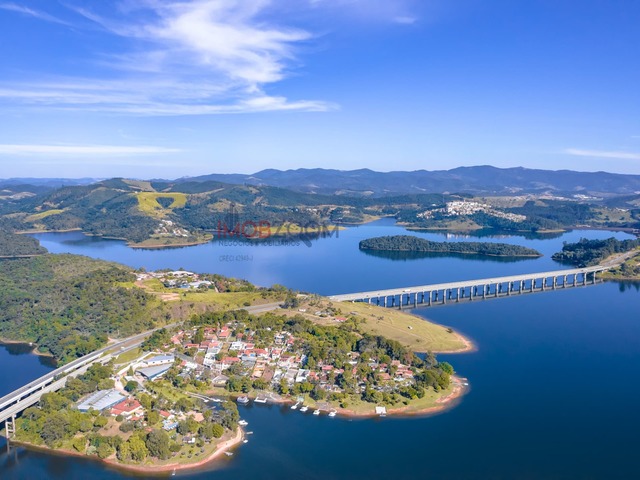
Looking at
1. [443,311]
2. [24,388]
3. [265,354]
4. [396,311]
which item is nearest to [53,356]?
[24,388]

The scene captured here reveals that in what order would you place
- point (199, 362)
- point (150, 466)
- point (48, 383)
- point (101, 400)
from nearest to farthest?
point (150, 466)
point (101, 400)
point (48, 383)
point (199, 362)

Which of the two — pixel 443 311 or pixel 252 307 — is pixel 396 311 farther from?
pixel 252 307

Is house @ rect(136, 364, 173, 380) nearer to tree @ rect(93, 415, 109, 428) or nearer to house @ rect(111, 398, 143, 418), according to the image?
house @ rect(111, 398, 143, 418)

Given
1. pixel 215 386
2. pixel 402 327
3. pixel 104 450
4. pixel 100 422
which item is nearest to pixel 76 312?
pixel 215 386

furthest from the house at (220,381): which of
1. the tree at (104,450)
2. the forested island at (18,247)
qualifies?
the forested island at (18,247)

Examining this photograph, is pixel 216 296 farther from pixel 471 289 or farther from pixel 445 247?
pixel 445 247

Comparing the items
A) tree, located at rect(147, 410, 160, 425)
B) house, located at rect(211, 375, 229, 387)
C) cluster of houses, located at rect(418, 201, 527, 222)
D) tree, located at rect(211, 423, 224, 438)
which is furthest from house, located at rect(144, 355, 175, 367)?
cluster of houses, located at rect(418, 201, 527, 222)
